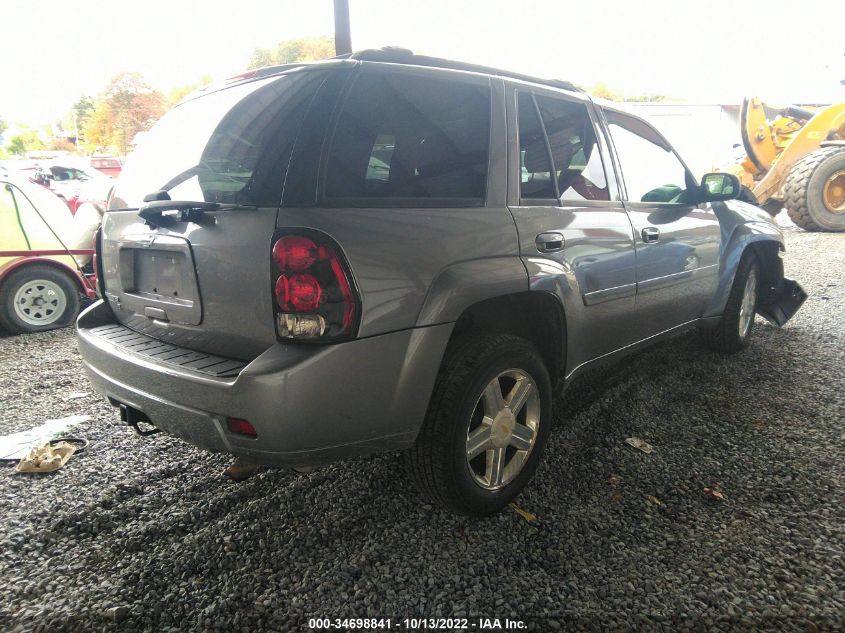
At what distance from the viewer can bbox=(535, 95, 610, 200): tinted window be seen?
8.64 feet

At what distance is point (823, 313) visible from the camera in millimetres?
5543

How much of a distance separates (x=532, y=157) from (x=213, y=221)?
54.8 inches

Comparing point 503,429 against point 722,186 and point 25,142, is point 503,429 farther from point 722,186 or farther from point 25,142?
point 25,142

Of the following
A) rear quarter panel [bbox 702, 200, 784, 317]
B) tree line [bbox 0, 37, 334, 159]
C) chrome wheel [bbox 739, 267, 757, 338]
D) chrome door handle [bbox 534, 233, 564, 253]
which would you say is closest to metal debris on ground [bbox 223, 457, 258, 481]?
chrome door handle [bbox 534, 233, 564, 253]

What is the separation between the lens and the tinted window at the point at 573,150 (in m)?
2.63

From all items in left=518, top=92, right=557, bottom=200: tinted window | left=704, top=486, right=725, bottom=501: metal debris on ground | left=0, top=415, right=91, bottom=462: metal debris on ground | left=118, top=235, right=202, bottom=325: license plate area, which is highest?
left=518, top=92, right=557, bottom=200: tinted window

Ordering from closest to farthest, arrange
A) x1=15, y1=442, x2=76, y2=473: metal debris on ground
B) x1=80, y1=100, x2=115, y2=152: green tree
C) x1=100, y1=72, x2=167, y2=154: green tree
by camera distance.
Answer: x1=15, y1=442, x2=76, y2=473: metal debris on ground, x1=100, y1=72, x2=167, y2=154: green tree, x1=80, y1=100, x2=115, y2=152: green tree

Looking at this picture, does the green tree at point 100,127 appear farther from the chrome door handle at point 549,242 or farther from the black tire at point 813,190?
the chrome door handle at point 549,242

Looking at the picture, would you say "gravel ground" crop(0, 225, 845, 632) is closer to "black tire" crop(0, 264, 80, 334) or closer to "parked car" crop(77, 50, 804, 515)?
"parked car" crop(77, 50, 804, 515)

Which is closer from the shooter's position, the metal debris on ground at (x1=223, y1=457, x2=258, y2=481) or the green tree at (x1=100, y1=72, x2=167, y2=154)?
the metal debris on ground at (x1=223, y1=457, x2=258, y2=481)

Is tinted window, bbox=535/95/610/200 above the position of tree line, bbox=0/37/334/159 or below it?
below

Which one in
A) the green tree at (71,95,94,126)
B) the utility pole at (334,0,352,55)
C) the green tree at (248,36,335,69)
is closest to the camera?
the utility pole at (334,0,352,55)

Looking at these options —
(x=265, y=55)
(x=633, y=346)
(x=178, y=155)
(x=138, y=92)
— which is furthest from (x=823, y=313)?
(x=138, y=92)

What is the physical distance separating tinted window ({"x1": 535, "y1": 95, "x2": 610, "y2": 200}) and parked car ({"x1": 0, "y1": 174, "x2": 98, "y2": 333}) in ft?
16.2
